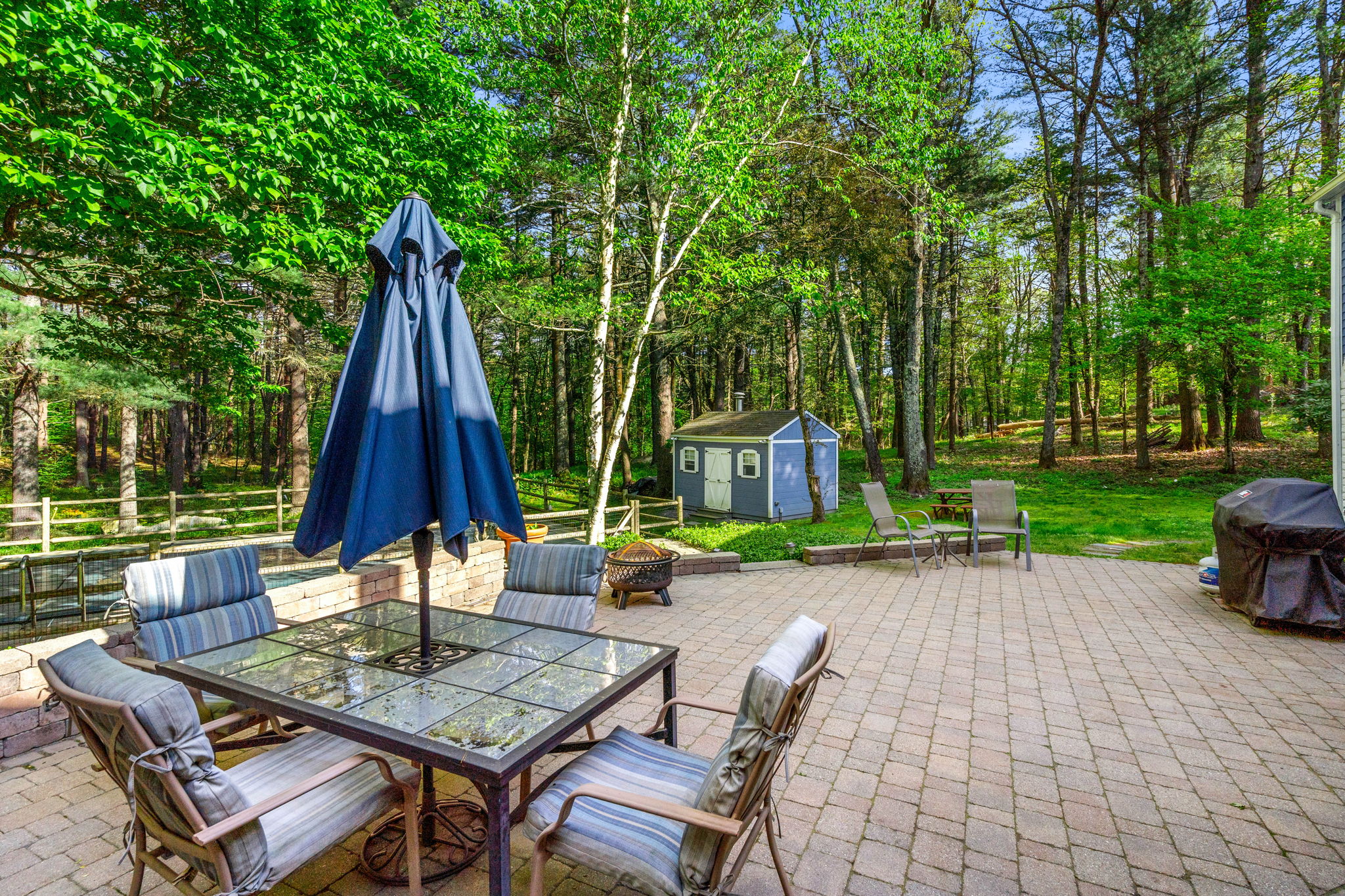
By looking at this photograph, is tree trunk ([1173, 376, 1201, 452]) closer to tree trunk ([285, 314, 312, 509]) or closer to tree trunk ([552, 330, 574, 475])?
tree trunk ([552, 330, 574, 475])

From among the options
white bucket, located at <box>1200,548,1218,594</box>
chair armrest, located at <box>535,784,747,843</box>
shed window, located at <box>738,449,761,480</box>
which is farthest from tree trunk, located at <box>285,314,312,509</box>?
white bucket, located at <box>1200,548,1218,594</box>

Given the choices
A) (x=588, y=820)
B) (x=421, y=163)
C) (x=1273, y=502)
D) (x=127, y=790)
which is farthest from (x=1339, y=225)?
(x=127, y=790)

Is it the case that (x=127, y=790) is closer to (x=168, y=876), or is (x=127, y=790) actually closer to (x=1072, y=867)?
(x=168, y=876)

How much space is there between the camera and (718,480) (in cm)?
1508

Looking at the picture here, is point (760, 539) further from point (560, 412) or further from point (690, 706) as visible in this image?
point (560, 412)

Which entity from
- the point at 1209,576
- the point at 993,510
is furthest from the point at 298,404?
the point at 1209,576

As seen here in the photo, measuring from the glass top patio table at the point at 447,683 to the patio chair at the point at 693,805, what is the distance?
262 millimetres

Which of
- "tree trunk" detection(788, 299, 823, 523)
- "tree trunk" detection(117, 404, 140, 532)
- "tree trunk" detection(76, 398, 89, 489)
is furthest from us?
"tree trunk" detection(76, 398, 89, 489)

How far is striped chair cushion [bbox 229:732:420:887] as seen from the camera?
1803 mm

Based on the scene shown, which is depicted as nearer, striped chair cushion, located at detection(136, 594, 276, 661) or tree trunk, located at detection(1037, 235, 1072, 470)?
striped chair cushion, located at detection(136, 594, 276, 661)

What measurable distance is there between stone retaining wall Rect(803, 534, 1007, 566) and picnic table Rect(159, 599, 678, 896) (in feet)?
17.7

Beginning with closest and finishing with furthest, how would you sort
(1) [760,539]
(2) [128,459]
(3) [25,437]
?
(1) [760,539] → (3) [25,437] → (2) [128,459]

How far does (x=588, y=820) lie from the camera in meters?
1.88

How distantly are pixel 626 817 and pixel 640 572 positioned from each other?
3850 mm
